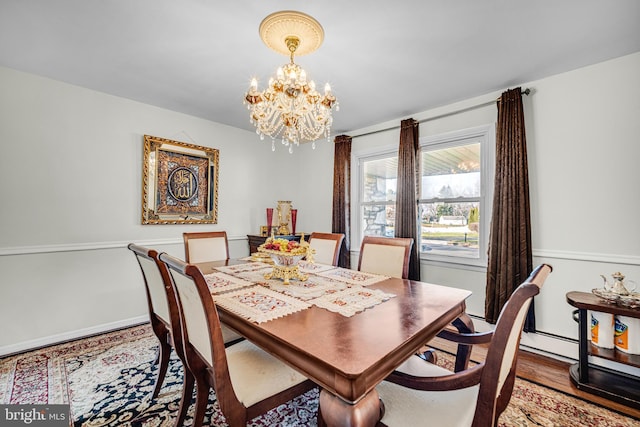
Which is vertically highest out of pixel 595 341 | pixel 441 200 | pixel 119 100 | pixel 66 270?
pixel 119 100

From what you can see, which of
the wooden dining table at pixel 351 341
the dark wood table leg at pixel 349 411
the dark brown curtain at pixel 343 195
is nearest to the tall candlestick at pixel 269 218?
the dark brown curtain at pixel 343 195

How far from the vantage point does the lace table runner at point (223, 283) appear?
1.65 meters

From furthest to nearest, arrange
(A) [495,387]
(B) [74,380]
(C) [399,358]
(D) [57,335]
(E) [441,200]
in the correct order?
(E) [441,200]
(D) [57,335]
(B) [74,380]
(C) [399,358]
(A) [495,387]

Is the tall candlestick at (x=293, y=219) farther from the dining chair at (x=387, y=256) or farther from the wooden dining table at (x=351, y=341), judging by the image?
the wooden dining table at (x=351, y=341)

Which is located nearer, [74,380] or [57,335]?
[74,380]

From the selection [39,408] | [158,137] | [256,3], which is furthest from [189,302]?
[158,137]

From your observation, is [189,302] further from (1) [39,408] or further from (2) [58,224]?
(2) [58,224]

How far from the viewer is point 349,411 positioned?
2.64ft

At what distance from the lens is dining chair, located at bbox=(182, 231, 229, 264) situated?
2619mm

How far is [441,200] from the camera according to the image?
123 inches

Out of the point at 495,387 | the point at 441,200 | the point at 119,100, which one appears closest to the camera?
the point at 495,387

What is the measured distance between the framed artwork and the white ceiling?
648 mm

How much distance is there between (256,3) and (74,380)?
9.18 ft

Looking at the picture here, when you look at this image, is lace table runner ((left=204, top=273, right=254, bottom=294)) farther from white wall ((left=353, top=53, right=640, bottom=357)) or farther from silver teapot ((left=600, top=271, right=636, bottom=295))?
white wall ((left=353, top=53, right=640, bottom=357))
